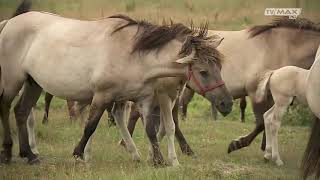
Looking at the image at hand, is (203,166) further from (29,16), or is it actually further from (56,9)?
(56,9)

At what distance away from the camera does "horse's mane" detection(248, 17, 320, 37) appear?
933cm

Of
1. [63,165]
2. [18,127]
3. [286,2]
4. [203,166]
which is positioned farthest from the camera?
[286,2]

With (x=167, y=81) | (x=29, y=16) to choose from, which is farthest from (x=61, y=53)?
(x=167, y=81)

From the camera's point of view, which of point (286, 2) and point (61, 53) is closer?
point (61, 53)

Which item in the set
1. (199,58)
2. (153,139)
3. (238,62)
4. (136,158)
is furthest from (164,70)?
(238,62)

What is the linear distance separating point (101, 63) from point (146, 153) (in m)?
2.09

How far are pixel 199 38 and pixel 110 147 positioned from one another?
2708mm

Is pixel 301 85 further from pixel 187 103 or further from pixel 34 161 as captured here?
pixel 187 103

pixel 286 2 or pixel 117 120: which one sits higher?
pixel 286 2

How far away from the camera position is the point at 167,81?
7566mm

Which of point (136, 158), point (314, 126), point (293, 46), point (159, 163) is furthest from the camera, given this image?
point (293, 46)

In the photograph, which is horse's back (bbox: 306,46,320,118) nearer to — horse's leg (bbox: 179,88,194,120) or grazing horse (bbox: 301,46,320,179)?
grazing horse (bbox: 301,46,320,179)

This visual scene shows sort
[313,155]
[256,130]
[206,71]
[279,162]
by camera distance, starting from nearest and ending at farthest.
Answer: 1. [313,155]
2. [206,71]
3. [279,162]
4. [256,130]

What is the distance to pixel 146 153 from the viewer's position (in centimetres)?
884
